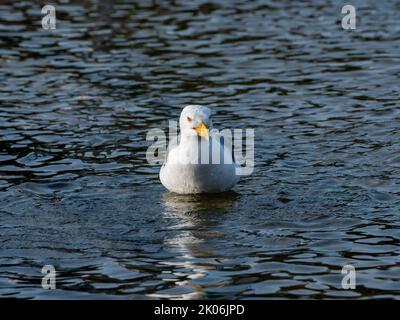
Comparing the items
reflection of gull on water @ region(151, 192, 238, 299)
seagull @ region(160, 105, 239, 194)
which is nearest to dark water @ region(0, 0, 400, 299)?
reflection of gull on water @ region(151, 192, 238, 299)

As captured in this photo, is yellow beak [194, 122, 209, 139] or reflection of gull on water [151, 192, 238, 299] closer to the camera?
reflection of gull on water [151, 192, 238, 299]

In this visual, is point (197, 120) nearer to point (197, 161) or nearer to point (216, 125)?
point (197, 161)

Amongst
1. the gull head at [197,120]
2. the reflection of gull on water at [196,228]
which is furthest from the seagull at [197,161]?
the reflection of gull on water at [196,228]

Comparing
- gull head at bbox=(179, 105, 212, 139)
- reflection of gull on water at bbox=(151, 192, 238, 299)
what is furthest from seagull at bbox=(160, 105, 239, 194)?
reflection of gull on water at bbox=(151, 192, 238, 299)

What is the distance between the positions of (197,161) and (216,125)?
12.3 feet

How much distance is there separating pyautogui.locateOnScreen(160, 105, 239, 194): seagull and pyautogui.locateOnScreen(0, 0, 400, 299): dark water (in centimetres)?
22

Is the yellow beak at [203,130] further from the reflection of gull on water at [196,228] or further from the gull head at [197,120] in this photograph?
the reflection of gull on water at [196,228]

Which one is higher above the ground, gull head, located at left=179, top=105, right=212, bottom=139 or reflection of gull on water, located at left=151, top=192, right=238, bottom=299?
gull head, located at left=179, top=105, right=212, bottom=139

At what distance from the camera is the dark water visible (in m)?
9.61

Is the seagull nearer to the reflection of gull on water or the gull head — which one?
the gull head

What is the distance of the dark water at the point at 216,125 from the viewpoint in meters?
9.61

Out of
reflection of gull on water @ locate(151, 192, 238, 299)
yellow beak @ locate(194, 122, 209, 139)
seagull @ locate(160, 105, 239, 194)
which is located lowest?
reflection of gull on water @ locate(151, 192, 238, 299)

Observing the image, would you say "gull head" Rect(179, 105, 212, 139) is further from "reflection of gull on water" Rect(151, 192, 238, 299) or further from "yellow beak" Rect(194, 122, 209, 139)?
"reflection of gull on water" Rect(151, 192, 238, 299)
